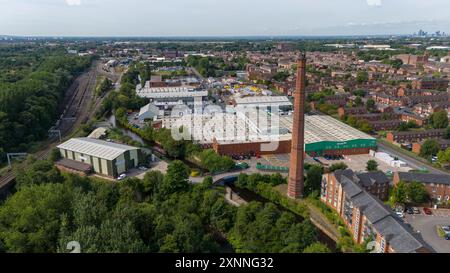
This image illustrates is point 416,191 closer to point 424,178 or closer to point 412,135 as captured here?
point 424,178

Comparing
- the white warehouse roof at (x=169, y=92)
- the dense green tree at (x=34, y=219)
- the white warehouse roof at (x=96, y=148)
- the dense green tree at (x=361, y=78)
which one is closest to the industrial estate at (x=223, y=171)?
the dense green tree at (x=34, y=219)

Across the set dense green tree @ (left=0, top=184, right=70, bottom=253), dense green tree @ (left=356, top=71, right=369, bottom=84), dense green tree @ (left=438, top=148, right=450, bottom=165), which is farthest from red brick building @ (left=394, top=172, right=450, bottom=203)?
dense green tree @ (left=356, top=71, right=369, bottom=84)

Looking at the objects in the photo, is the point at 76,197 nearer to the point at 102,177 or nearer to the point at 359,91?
the point at 102,177

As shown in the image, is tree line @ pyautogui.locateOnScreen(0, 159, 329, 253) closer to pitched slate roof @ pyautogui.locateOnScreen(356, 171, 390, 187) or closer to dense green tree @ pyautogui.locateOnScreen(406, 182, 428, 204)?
pitched slate roof @ pyautogui.locateOnScreen(356, 171, 390, 187)

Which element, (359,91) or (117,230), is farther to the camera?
(359,91)

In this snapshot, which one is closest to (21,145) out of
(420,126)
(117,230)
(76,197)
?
(76,197)

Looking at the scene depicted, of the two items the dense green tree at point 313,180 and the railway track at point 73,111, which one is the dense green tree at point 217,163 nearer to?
the dense green tree at point 313,180
